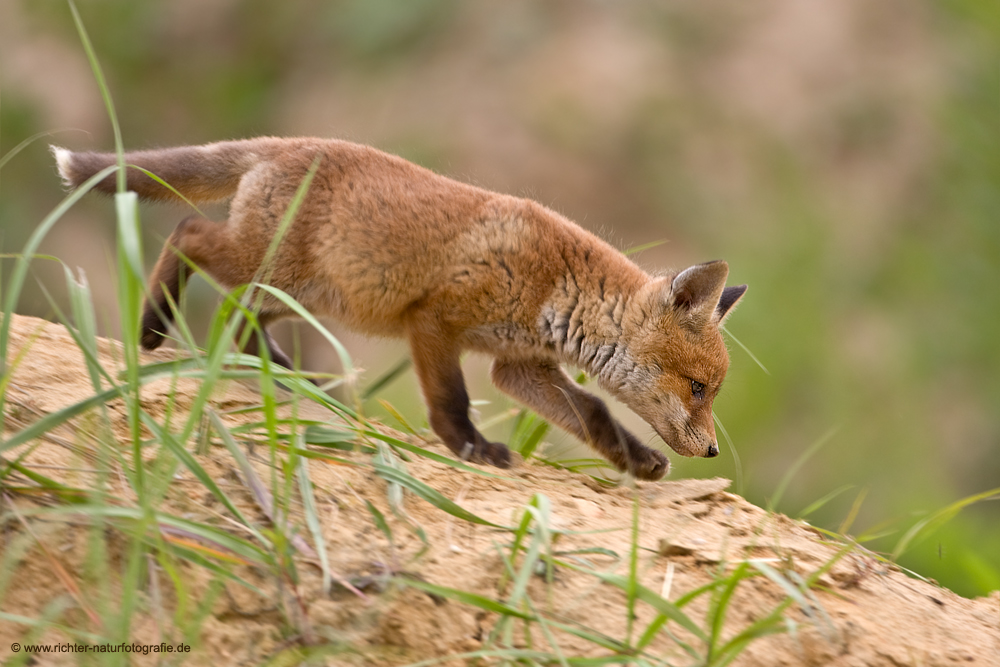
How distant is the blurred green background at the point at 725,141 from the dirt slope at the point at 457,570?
4.10 m

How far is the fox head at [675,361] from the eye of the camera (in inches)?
170

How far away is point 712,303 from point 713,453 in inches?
28.8

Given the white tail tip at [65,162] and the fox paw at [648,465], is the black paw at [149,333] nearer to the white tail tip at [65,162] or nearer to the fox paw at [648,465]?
the white tail tip at [65,162]

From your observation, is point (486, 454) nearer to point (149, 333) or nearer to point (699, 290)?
point (699, 290)

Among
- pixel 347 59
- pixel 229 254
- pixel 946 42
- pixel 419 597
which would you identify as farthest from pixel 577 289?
pixel 347 59

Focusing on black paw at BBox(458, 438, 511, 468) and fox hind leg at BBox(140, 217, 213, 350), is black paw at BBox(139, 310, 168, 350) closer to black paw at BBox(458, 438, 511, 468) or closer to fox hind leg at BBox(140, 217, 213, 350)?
A: fox hind leg at BBox(140, 217, 213, 350)

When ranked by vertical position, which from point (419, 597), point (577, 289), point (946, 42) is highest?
point (946, 42)

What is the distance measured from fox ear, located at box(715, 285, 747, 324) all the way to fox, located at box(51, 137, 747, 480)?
0.6 inches

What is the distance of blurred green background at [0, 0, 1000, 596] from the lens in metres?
11.0

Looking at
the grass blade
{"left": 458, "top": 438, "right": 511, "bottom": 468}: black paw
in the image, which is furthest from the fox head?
the grass blade

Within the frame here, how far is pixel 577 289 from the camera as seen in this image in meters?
4.41

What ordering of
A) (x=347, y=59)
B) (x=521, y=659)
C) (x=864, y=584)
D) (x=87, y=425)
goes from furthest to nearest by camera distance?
(x=347, y=59) → (x=864, y=584) → (x=87, y=425) → (x=521, y=659)

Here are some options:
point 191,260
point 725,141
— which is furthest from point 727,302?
point 725,141

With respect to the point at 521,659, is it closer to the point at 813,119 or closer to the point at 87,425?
the point at 87,425
